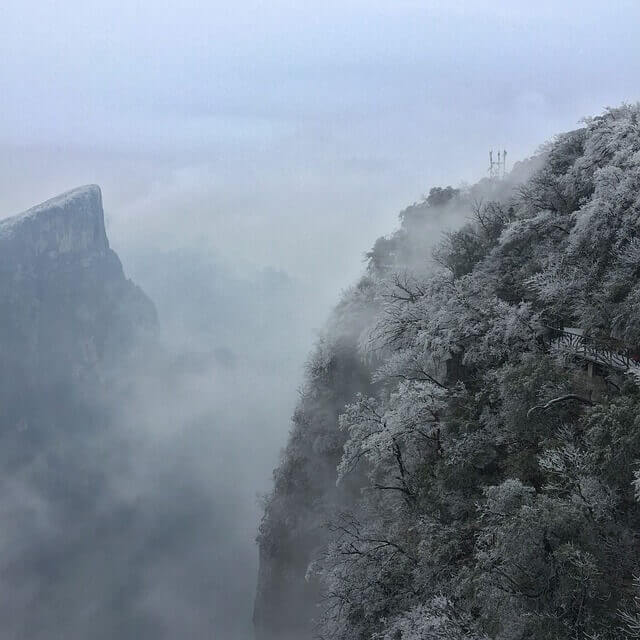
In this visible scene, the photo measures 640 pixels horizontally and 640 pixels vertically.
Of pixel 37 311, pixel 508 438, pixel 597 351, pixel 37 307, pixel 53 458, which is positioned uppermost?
pixel 37 307

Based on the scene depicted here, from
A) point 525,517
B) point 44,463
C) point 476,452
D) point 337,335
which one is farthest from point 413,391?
point 44,463

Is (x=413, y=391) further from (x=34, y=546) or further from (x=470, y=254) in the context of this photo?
(x=34, y=546)

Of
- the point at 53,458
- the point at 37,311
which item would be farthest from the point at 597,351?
the point at 37,311

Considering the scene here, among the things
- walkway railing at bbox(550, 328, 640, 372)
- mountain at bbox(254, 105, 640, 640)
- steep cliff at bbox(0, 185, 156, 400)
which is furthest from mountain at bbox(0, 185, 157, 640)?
walkway railing at bbox(550, 328, 640, 372)

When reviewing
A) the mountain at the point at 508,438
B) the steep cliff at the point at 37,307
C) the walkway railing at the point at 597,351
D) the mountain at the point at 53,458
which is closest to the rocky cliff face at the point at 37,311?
the steep cliff at the point at 37,307

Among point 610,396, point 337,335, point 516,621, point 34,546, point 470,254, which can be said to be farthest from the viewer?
point 34,546

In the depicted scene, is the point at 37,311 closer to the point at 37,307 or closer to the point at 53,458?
the point at 37,307

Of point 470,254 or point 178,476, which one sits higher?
point 178,476

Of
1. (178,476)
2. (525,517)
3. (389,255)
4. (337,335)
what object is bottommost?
(525,517)

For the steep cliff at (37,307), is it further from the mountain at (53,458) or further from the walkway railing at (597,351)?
the walkway railing at (597,351)
